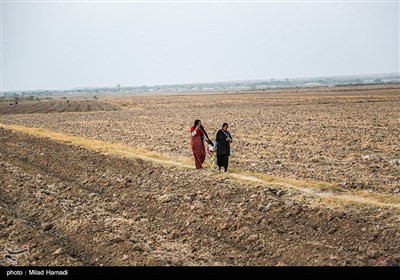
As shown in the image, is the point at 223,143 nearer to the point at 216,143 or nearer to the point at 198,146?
the point at 216,143

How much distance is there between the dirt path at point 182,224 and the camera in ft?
29.9

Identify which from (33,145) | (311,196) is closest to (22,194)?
(311,196)

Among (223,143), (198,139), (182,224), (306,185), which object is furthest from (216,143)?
(182,224)

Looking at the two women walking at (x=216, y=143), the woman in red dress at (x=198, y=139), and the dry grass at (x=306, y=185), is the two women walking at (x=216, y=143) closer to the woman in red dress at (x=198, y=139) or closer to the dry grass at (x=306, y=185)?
the woman in red dress at (x=198, y=139)

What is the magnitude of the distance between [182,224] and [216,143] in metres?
4.65

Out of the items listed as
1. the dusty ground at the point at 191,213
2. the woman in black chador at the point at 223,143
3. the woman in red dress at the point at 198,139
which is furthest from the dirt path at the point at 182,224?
the woman in black chador at the point at 223,143

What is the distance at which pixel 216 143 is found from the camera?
15406 millimetres

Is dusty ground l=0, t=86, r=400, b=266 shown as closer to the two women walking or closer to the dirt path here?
the dirt path

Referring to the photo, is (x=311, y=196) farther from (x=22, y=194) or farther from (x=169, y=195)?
(x=22, y=194)

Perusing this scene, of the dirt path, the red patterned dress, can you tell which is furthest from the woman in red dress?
the dirt path

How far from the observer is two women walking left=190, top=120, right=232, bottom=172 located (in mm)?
15297

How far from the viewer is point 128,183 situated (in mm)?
15258

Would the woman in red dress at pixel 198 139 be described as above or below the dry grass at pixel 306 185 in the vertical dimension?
above

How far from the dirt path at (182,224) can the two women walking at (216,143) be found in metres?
0.68
